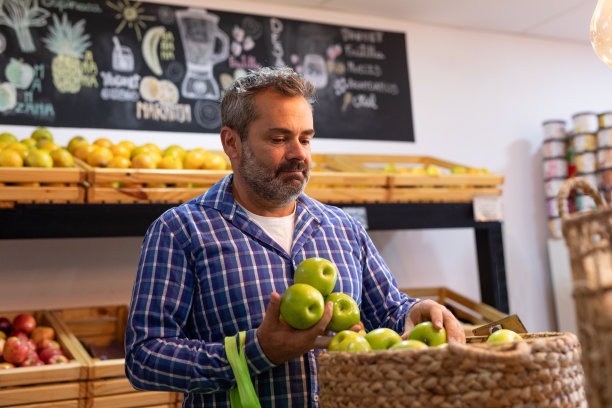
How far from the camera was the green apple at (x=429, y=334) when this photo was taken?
56.9 inches

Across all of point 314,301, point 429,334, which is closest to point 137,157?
point 314,301

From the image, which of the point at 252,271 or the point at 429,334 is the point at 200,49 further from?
the point at 429,334

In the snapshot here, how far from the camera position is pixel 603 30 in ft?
6.93

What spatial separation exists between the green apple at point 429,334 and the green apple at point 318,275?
223 mm

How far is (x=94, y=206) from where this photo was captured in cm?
282

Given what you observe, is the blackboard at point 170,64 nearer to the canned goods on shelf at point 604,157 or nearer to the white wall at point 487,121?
the white wall at point 487,121

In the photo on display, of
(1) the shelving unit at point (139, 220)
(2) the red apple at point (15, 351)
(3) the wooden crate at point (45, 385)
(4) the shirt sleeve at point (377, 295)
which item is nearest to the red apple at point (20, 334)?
(2) the red apple at point (15, 351)

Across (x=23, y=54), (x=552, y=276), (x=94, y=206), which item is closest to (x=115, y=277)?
(x=94, y=206)

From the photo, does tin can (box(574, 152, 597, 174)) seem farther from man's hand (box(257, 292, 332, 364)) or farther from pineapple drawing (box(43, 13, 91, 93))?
man's hand (box(257, 292, 332, 364))

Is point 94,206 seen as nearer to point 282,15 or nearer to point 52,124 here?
point 52,124

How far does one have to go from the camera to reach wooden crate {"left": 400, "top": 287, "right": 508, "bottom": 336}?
358cm

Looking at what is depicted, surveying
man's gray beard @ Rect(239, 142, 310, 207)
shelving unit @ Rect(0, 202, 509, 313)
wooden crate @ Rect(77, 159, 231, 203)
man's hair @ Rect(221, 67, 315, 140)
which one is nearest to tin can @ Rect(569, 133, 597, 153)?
shelving unit @ Rect(0, 202, 509, 313)

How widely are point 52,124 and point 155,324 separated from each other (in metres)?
2.16

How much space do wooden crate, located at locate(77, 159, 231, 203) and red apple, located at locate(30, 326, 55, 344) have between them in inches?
25.5
